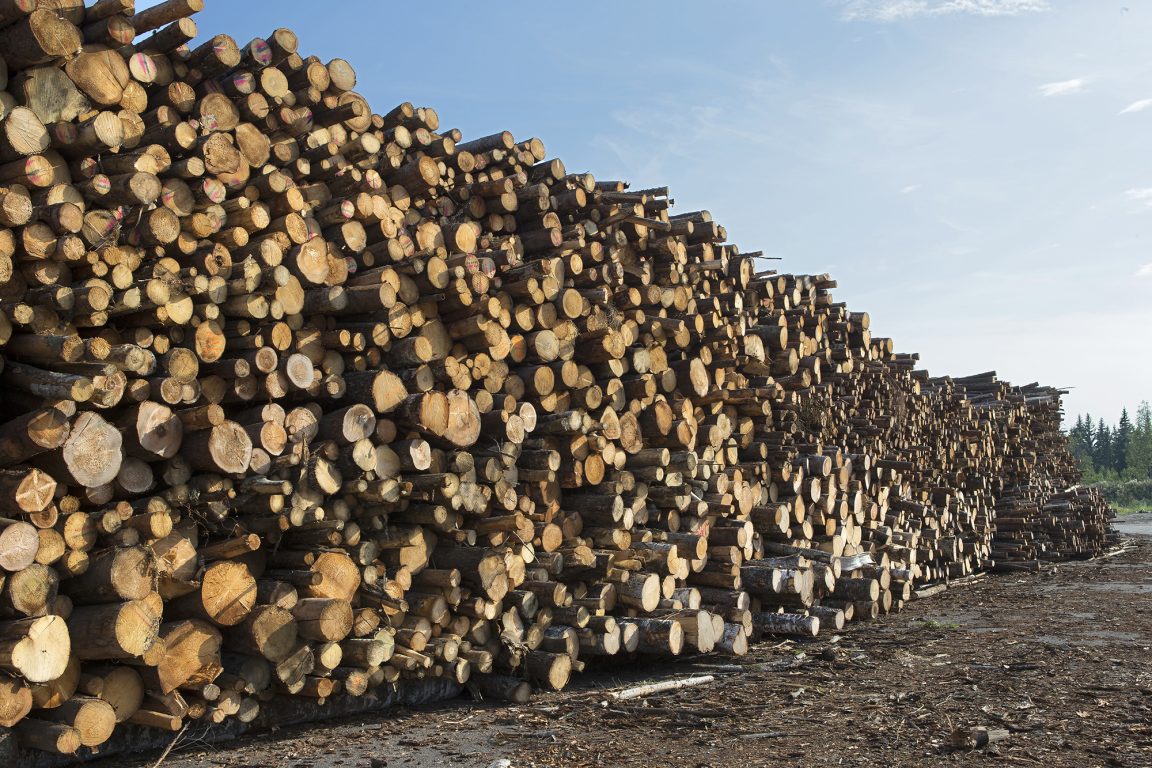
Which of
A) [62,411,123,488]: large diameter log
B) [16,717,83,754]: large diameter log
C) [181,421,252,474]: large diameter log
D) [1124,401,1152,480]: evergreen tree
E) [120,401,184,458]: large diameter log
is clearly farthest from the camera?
[1124,401,1152,480]: evergreen tree

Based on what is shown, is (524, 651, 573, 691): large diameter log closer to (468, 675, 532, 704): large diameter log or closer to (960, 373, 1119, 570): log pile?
(468, 675, 532, 704): large diameter log

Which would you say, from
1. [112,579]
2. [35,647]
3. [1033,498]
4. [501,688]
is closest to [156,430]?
[112,579]

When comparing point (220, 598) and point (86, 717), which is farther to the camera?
A: point (220, 598)

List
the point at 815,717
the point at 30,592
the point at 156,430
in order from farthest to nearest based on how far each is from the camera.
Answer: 1. the point at 815,717
2. the point at 156,430
3. the point at 30,592

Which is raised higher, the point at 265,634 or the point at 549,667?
the point at 265,634

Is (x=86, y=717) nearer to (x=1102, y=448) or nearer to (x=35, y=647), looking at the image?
(x=35, y=647)

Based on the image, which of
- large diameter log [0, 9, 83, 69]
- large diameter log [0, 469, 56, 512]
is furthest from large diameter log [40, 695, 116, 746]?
large diameter log [0, 9, 83, 69]

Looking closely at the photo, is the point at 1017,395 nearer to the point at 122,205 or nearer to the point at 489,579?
the point at 489,579

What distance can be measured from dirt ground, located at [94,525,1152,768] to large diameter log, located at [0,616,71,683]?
628 millimetres

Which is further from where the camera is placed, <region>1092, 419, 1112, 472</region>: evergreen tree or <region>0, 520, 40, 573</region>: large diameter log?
<region>1092, 419, 1112, 472</region>: evergreen tree

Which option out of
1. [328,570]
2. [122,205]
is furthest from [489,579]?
[122,205]

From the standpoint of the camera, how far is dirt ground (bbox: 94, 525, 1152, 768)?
4129 millimetres

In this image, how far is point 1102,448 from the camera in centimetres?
5847

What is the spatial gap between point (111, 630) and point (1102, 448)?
64.8m
